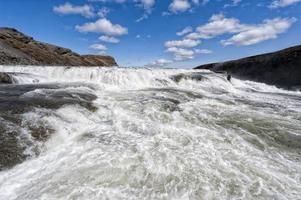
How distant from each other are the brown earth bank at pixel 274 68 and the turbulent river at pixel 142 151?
16.1 metres

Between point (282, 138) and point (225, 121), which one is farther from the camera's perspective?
point (225, 121)

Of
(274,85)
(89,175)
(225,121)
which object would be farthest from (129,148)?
(274,85)

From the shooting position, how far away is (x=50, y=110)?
746 centimetres

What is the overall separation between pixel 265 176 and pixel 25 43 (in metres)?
40.7

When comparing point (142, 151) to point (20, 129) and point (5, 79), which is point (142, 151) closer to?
point (20, 129)

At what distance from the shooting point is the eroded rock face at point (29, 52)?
31053mm

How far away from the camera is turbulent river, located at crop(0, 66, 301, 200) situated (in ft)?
14.3

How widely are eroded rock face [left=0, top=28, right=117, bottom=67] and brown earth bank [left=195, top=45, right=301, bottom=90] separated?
25044mm

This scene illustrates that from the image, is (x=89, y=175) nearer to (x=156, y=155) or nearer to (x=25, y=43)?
(x=156, y=155)

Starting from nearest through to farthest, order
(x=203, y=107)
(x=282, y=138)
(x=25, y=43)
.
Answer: (x=282, y=138) < (x=203, y=107) < (x=25, y=43)

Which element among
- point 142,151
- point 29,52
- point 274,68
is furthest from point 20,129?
point 29,52

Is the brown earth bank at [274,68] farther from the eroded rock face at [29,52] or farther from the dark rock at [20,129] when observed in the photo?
the eroded rock face at [29,52]

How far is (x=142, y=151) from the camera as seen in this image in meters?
5.61

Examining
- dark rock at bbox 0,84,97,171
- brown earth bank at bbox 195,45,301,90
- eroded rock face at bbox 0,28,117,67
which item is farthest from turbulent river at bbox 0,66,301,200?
eroded rock face at bbox 0,28,117,67
